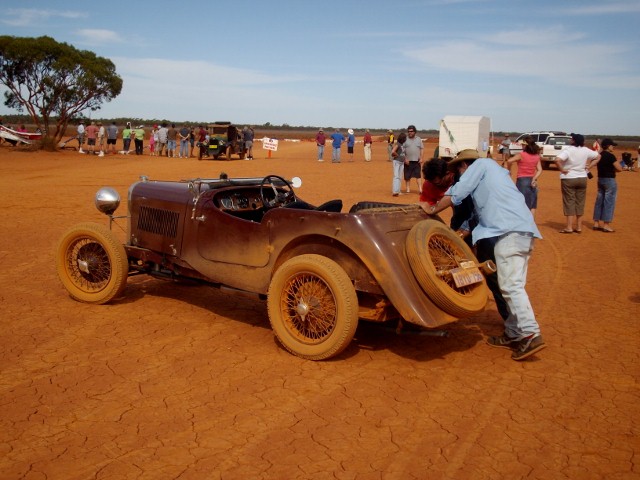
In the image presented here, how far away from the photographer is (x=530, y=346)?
16.4 ft

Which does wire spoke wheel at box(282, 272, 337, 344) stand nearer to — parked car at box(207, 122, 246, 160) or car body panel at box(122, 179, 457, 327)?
car body panel at box(122, 179, 457, 327)

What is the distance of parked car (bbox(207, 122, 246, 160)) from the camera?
92.2ft

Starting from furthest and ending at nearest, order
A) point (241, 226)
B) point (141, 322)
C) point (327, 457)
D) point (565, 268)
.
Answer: point (565, 268) < point (141, 322) < point (241, 226) < point (327, 457)

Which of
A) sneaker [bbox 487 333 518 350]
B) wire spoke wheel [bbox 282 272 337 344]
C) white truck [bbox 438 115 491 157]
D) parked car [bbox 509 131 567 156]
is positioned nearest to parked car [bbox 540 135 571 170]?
parked car [bbox 509 131 567 156]

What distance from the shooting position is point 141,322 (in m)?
5.94

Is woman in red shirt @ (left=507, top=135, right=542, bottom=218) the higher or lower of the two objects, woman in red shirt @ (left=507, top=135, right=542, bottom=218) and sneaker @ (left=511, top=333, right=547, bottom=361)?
the higher

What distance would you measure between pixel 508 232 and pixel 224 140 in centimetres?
2502

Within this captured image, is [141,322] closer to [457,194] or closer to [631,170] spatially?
[457,194]

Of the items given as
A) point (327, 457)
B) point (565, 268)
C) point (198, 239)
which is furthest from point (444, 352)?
point (565, 268)

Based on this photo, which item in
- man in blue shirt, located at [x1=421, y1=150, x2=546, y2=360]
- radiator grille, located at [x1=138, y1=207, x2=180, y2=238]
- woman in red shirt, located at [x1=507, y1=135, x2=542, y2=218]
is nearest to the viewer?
man in blue shirt, located at [x1=421, y1=150, x2=546, y2=360]

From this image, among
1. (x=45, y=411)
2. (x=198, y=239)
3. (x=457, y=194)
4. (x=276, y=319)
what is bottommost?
(x=45, y=411)

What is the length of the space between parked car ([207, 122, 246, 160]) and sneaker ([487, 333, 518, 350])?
2401 cm

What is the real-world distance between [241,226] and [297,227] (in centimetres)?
66

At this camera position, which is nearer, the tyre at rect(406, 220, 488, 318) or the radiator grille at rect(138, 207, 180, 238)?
the tyre at rect(406, 220, 488, 318)
